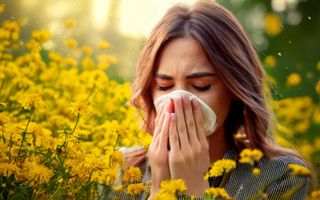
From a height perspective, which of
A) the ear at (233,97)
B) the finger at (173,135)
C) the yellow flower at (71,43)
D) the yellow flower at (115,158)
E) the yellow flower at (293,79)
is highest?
the yellow flower at (71,43)

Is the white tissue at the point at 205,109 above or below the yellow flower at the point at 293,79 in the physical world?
below

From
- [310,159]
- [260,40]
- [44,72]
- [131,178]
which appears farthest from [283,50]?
[131,178]

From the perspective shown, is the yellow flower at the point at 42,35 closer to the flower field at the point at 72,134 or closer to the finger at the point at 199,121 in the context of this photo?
the flower field at the point at 72,134

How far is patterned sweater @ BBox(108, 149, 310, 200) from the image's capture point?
2.76 metres

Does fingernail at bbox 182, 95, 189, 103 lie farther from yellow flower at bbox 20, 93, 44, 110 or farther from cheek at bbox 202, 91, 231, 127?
yellow flower at bbox 20, 93, 44, 110

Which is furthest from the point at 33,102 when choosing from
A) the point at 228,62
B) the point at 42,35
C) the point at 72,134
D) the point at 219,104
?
the point at 42,35

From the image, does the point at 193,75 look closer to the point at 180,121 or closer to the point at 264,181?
the point at 180,121

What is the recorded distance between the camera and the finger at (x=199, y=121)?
8.39 feet

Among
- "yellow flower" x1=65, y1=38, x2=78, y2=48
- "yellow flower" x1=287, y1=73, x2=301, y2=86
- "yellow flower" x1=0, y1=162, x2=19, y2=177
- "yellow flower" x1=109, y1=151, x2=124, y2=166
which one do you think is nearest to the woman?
"yellow flower" x1=109, y1=151, x2=124, y2=166

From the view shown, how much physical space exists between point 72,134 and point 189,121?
1.24ft

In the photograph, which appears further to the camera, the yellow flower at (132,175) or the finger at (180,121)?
the finger at (180,121)

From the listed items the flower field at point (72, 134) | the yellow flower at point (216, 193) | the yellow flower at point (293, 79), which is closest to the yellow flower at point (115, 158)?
the flower field at point (72, 134)

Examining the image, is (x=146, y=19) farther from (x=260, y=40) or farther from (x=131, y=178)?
(x=260, y=40)

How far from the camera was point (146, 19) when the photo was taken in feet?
12.8
